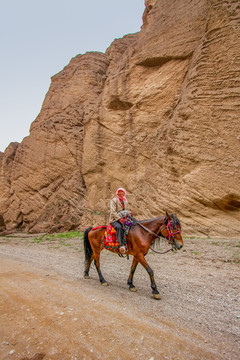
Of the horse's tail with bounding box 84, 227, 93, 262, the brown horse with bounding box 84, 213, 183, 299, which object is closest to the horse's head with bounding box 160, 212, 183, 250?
the brown horse with bounding box 84, 213, 183, 299

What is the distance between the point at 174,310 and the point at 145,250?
1608 millimetres

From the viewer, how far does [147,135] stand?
19.1 m

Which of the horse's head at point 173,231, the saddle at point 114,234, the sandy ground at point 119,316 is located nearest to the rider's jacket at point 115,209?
the saddle at point 114,234

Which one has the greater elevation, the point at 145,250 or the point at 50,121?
the point at 50,121

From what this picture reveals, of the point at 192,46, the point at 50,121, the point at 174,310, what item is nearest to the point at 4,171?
the point at 50,121

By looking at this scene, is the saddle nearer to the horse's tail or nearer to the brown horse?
the brown horse

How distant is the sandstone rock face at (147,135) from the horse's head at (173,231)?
27.0 feet

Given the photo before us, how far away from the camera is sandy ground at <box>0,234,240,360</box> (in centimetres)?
270

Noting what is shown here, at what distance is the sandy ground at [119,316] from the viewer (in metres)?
2.70

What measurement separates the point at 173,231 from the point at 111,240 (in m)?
1.73

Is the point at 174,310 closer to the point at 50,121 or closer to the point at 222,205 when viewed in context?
the point at 222,205

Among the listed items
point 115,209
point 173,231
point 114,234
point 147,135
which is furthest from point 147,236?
point 147,135

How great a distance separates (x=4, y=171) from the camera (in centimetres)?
3105

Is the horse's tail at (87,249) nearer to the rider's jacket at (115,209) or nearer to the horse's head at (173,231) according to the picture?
the rider's jacket at (115,209)
